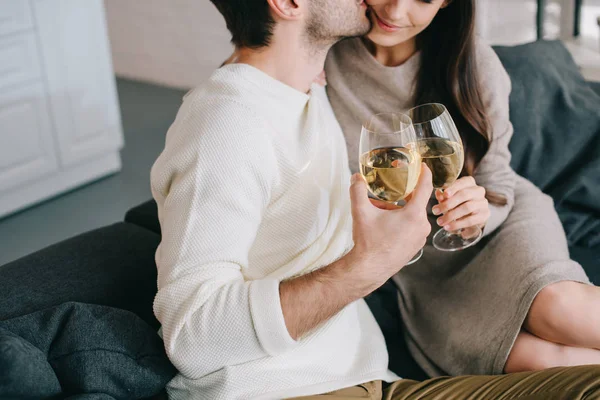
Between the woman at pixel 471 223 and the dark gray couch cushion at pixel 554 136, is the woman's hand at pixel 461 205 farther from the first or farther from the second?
the dark gray couch cushion at pixel 554 136

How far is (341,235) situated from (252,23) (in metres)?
0.46

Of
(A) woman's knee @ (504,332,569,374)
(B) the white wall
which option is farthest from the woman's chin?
(B) the white wall

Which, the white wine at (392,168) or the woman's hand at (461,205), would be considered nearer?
the white wine at (392,168)

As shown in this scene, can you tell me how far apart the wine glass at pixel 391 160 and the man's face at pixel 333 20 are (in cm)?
30

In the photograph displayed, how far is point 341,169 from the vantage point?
1.52 m

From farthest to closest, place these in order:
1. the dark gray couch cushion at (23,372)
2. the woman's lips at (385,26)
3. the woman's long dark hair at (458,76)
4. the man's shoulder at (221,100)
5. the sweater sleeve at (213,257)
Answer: the woman's long dark hair at (458,76), the woman's lips at (385,26), the man's shoulder at (221,100), the sweater sleeve at (213,257), the dark gray couch cushion at (23,372)

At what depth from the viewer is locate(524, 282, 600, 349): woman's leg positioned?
1.51m

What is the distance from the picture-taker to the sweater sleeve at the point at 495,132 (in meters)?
1.81

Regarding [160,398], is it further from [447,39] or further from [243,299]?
[447,39]

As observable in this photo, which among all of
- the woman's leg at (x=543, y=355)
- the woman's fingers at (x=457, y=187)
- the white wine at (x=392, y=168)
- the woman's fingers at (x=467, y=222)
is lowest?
the woman's leg at (x=543, y=355)

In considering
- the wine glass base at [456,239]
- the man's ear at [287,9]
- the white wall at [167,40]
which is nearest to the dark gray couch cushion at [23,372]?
the man's ear at [287,9]

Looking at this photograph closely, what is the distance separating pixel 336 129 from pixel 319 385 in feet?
1.97

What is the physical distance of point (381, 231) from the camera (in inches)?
48.7

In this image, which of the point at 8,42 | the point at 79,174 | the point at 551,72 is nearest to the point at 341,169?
the point at 551,72
